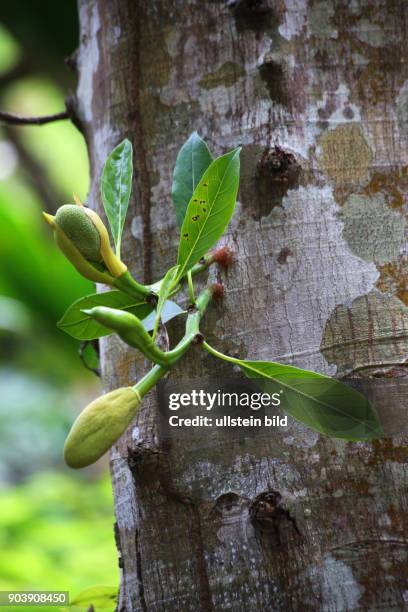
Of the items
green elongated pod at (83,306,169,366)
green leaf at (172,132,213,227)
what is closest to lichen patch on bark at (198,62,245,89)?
green leaf at (172,132,213,227)

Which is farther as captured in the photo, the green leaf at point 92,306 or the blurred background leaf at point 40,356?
the blurred background leaf at point 40,356

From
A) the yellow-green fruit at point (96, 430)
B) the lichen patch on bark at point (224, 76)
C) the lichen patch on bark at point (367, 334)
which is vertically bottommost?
the yellow-green fruit at point (96, 430)

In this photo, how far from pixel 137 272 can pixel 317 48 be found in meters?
0.36

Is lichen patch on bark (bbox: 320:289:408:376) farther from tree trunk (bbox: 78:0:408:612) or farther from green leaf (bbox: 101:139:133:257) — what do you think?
green leaf (bbox: 101:139:133:257)

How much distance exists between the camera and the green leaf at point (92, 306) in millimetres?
814

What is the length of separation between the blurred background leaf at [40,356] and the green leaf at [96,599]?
395mm

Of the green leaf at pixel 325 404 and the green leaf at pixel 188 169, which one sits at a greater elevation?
the green leaf at pixel 188 169

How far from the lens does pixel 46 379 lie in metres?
4.22

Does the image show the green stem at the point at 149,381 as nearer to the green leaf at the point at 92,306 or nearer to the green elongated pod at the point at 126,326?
the green elongated pod at the point at 126,326

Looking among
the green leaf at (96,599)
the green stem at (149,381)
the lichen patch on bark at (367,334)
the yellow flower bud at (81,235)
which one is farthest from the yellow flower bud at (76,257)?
the green leaf at (96,599)

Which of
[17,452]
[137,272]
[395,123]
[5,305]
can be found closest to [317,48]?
[395,123]

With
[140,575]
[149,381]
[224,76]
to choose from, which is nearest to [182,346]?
[149,381]

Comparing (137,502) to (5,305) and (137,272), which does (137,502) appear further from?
(5,305)

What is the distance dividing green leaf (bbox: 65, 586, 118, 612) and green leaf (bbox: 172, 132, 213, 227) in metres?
0.49
